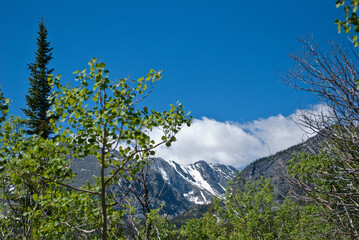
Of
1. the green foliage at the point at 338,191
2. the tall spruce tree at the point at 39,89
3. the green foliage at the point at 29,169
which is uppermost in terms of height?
the tall spruce tree at the point at 39,89

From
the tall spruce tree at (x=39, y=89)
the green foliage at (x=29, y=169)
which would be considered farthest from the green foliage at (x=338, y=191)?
the tall spruce tree at (x=39, y=89)

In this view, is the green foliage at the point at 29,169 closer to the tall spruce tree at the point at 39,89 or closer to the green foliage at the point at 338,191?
the green foliage at the point at 338,191

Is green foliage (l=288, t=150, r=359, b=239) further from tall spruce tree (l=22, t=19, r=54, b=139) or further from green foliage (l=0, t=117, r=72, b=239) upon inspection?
tall spruce tree (l=22, t=19, r=54, b=139)

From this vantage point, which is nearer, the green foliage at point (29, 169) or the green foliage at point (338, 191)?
the green foliage at point (29, 169)

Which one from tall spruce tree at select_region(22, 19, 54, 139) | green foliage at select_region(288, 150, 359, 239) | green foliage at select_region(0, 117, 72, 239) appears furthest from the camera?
tall spruce tree at select_region(22, 19, 54, 139)

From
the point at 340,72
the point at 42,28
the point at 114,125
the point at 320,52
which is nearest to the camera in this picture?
the point at 114,125

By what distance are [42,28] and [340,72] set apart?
30333mm

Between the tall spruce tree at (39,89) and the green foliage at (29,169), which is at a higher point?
the tall spruce tree at (39,89)


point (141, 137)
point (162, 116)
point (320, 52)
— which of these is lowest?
point (141, 137)

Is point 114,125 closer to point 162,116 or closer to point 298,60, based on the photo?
point 162,116

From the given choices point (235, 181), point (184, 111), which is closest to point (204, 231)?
point (235, 181)

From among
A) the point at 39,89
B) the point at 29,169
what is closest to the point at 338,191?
the point at 29,169

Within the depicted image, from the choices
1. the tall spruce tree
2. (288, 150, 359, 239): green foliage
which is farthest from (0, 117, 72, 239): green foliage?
the tall spruce tree

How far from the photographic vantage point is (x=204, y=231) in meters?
27.4
